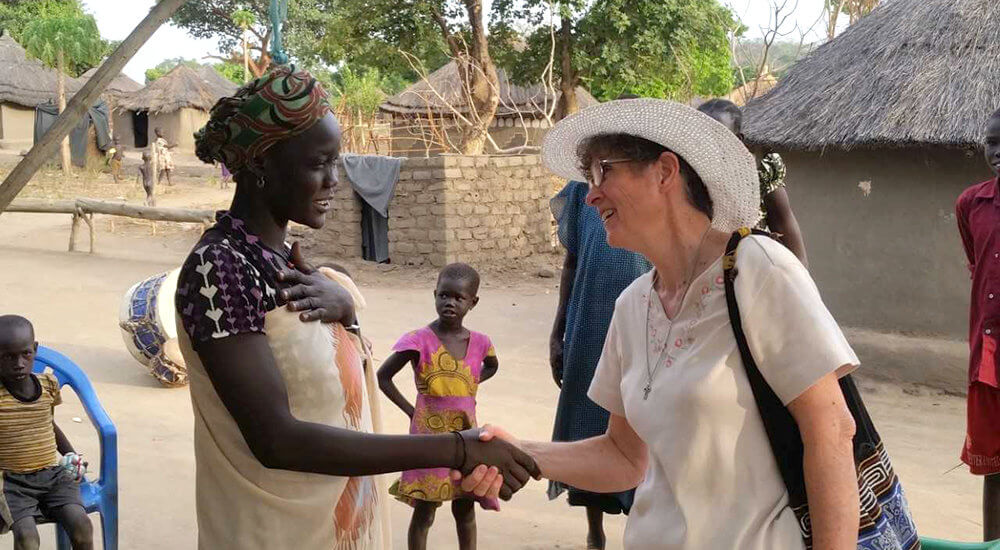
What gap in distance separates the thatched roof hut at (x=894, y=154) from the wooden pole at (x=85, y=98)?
636cm

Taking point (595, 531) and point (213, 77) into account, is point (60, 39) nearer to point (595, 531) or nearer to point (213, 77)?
point (213, 77)

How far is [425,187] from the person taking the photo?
13133 millimetres

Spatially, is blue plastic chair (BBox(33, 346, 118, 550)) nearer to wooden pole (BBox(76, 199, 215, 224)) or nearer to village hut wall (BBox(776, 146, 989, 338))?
village hut wall (BBox(776, 146, 989, 338))

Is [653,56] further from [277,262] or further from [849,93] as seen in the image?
[277,262]

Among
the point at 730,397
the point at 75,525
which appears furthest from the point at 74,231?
the point at 730,397

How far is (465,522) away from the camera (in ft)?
13.4

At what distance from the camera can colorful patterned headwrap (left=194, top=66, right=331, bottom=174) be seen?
190cm

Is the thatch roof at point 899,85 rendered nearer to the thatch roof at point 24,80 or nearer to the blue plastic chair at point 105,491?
the blue plastic chair at point 105,491

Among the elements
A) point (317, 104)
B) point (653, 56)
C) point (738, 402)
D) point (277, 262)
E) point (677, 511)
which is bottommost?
point (677, 511)

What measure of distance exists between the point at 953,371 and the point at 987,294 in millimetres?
4025

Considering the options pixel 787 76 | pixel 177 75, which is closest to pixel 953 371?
pixel 787 76

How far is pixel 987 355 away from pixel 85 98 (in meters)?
3.44

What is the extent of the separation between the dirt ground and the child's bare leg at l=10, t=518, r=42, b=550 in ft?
3.34

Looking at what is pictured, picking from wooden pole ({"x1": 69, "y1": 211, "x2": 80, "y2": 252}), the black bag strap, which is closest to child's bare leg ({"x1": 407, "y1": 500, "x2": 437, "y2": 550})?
the black bag strap
